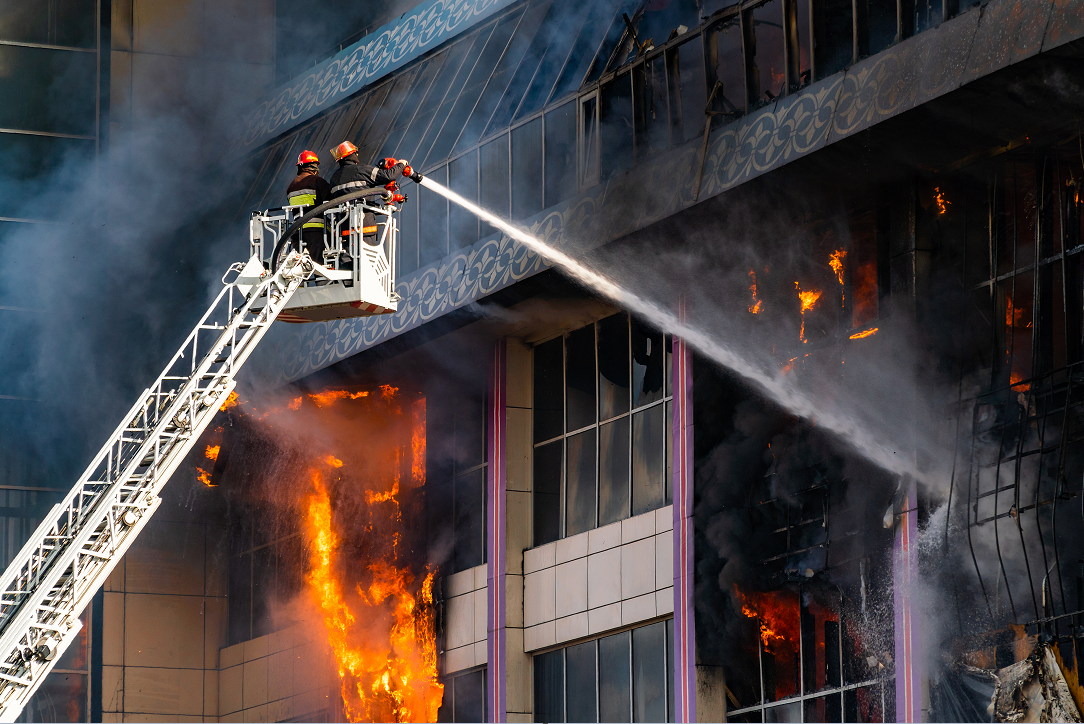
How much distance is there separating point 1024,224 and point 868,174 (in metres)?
1.66

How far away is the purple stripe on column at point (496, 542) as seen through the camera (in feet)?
72.4

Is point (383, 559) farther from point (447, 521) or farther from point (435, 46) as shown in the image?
point (435, 46)

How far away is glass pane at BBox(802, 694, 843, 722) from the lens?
17281 mm

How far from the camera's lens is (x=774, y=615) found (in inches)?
723

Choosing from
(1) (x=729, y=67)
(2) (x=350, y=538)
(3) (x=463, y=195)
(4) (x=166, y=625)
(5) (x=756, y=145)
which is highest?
(1) (x=729, y=67)

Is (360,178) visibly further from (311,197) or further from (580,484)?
(580,484)

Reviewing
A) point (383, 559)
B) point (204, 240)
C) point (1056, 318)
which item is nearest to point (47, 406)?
point (204, 240)

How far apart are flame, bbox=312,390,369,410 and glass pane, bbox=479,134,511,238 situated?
15.3ft

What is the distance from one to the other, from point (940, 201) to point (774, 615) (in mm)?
4691

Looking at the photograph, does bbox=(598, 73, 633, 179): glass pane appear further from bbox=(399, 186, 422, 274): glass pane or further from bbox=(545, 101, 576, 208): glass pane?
bbox=(399, 186, 422, 274): glass pane

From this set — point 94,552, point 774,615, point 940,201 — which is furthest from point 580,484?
point 94,552

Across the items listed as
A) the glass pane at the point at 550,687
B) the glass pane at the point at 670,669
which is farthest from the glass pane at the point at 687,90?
the glass pane at the point at 550,687

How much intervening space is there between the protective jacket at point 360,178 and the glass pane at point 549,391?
7596 millimetres

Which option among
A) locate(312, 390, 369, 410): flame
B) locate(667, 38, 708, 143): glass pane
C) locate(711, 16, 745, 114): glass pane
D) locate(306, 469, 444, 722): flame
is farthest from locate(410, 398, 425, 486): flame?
locate(711, 16, 745, 114): glass pane
